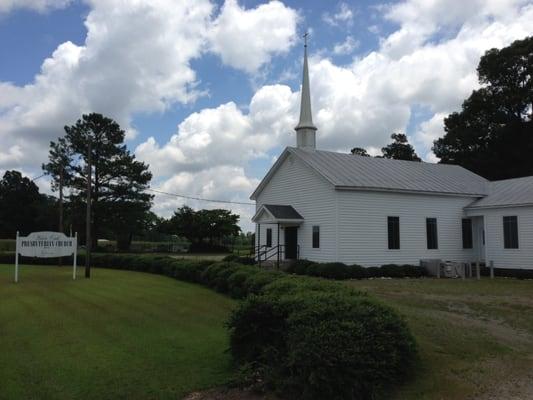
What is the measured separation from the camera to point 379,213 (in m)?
22.3

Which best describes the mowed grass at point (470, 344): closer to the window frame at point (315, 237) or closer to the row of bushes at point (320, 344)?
the row of bushes at point (320, 344)

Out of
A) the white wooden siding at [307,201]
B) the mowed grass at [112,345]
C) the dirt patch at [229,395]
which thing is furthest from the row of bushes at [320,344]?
the white wooden siding at [307,201]

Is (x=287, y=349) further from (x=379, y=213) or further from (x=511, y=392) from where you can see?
(x=379, y=213)

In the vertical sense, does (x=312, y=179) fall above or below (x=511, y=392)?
above

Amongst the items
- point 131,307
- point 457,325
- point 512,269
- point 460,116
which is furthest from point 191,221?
point 457,325

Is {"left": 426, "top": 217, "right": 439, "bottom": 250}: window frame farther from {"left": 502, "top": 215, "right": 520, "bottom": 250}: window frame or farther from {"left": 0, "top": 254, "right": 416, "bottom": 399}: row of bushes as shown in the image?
{"left": 0, "top": 254, "right": 416, "bottom": 399}: row of bushes

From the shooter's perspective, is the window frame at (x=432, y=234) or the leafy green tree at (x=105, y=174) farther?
the leafy green tree at (x=105, y=174)

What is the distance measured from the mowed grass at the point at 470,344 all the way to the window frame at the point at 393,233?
814 cm

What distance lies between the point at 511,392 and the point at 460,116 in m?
41.8

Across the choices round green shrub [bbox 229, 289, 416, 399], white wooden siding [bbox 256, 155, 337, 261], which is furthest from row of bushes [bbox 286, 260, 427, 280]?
round green shrub [bbox 229, 289, 416, 399]

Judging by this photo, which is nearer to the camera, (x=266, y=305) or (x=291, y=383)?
(x=291, y=383)

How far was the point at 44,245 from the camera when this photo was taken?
67.3 feet

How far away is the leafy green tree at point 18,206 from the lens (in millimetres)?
62781

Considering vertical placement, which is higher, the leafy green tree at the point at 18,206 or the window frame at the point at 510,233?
the leafy green tree at the point at 18,206
